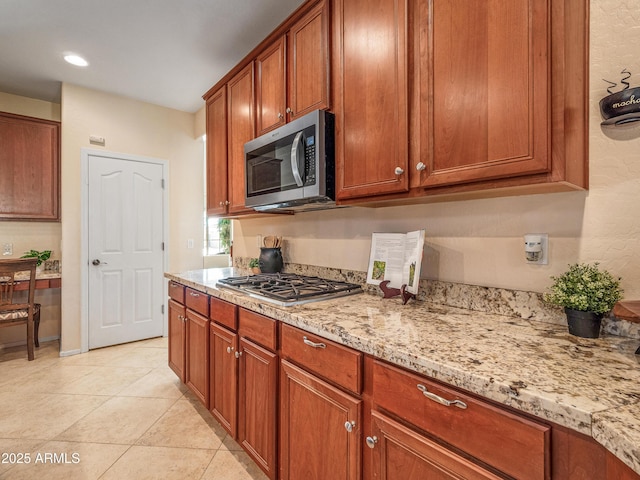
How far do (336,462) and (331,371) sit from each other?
318 millimetres

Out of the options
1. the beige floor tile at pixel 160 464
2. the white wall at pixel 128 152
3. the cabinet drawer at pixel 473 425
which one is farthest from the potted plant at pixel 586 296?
the white wall at pixel 128 152

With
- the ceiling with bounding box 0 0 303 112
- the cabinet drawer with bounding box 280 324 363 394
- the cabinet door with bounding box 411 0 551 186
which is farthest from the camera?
the ceiling with bounding box 0 0 303 112

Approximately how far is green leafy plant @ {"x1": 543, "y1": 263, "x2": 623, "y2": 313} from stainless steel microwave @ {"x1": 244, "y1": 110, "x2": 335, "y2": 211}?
1.00 m

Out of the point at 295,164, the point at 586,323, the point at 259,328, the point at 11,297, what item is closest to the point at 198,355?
the point at 259,328

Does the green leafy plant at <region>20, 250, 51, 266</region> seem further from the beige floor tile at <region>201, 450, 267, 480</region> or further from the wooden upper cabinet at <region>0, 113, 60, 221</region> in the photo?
the beige floor tile at <region>201, 450, 267, 480</region>

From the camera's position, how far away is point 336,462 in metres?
1.14

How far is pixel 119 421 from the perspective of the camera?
212 cm

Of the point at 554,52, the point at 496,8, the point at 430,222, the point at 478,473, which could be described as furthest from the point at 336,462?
the point at 496,8

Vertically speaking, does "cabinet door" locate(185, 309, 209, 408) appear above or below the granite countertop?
below

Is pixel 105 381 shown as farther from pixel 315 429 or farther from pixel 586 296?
pixel 586 296

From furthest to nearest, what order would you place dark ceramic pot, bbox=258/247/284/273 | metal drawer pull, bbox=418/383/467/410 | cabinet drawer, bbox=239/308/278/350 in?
1. dark ceramic pot, bbox=258/247/284/273
2. cabinet drawer, bbox=239/308/278/350
3. metal drawer pull, bbox=418/383/467/410

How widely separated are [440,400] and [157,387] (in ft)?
8.28

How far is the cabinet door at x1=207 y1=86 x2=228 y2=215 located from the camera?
2514mm

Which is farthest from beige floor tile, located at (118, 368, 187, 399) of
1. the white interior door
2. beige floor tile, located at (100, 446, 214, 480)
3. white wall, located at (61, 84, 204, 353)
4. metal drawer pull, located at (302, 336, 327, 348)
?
metal drawer pull, located at (302, 336, 327, 348)
